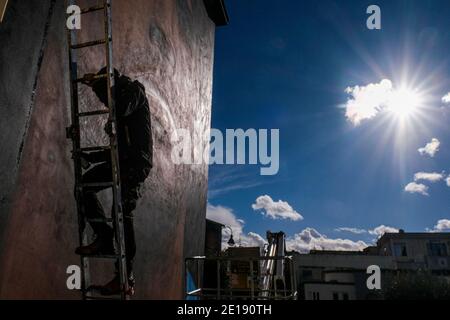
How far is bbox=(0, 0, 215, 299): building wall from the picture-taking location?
2.39 metres

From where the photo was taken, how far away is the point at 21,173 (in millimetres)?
2465

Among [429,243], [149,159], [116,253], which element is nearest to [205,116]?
[149,159]

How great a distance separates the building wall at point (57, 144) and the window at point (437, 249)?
40511mm

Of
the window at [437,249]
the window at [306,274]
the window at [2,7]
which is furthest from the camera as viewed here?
the window at [437,249]

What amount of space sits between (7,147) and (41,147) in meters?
0.35

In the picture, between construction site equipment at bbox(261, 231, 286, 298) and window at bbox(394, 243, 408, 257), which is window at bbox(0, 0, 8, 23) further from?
window at bbox(394, 243, 408, 257)

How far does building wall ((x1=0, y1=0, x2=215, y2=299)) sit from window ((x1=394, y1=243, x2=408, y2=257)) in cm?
3816

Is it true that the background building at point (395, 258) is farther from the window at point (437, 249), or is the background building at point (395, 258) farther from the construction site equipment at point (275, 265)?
the construction site equipment at point (275, 265)

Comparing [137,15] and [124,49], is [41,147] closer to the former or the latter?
[124,49]

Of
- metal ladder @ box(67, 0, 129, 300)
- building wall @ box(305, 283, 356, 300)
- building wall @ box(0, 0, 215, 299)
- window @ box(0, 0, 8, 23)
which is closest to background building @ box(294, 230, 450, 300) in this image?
building wall @ box(305, 283, 356, 300)

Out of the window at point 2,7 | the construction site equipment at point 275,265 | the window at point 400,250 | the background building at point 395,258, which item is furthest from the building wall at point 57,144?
the window at point 400,250

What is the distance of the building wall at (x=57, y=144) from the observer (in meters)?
2.39
